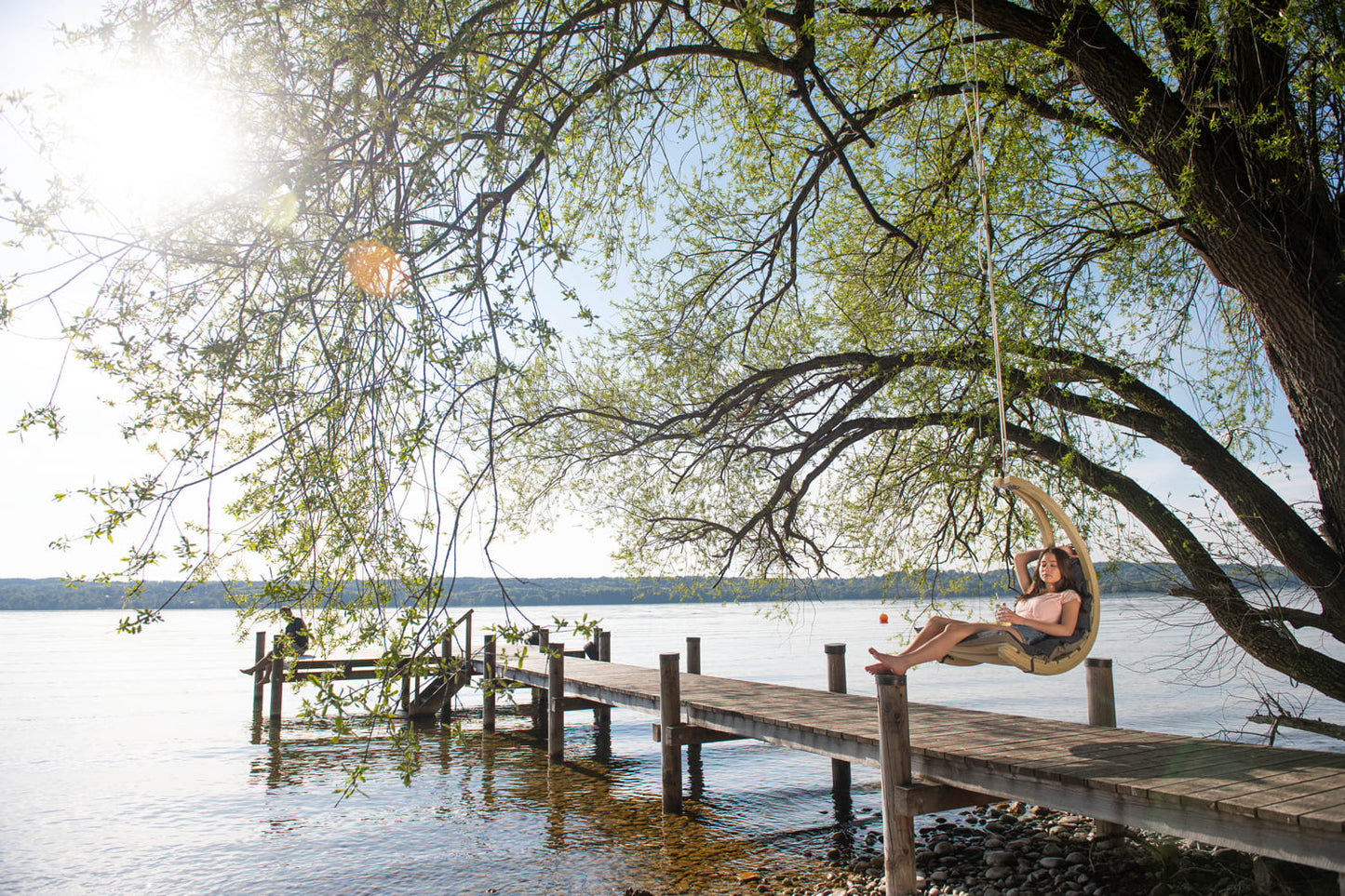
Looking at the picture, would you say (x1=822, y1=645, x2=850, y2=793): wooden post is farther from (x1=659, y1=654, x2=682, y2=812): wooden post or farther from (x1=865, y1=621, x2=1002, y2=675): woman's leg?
(x1=865, y1=621, x2=1002, y2=675): woman's leg

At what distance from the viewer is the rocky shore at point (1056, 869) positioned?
27.1 feet

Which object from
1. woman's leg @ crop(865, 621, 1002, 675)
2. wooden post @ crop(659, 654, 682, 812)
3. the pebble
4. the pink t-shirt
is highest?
the pink t-shirt

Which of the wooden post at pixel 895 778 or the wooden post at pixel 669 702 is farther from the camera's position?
the wooden post at pixel 669 702

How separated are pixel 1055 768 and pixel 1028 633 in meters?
1.01

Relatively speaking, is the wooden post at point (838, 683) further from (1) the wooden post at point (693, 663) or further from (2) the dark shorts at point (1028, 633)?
(2) the dark shorts at point (1028, 633)

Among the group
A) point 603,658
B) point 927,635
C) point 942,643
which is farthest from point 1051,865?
A: point 603,658

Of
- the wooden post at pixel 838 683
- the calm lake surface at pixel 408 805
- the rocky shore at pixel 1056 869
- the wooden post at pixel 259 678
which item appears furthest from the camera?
the wooden post at pixel 259 678

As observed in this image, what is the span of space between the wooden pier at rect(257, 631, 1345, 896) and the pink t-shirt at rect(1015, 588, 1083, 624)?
1.11 meters

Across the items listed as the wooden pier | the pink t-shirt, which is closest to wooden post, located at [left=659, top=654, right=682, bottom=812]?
the wooden pier

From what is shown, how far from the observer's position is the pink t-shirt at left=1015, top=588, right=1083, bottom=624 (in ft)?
22.0

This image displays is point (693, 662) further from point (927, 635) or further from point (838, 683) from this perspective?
point (927, 635)

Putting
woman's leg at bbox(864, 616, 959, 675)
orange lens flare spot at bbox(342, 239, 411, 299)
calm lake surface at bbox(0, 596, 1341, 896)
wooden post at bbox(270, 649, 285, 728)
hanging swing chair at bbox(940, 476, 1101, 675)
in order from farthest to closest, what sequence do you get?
1. wooden post at bbox(270, 649, 285, 728)
2. calm lake surface at bbox(0, 596, 1341, 896)
3. woman's leg at bbox(864, 616, 959, 675)
4. hanging swing chair at bbox(940, 476, 1101, 675)
5. orange lens flare spot at bbox(342, 239, 411, 299)

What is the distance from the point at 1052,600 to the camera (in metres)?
6.78

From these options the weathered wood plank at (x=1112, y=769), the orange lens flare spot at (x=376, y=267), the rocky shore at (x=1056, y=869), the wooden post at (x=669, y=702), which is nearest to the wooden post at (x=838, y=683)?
the weathered wood plank at (x=1112, y=769)
